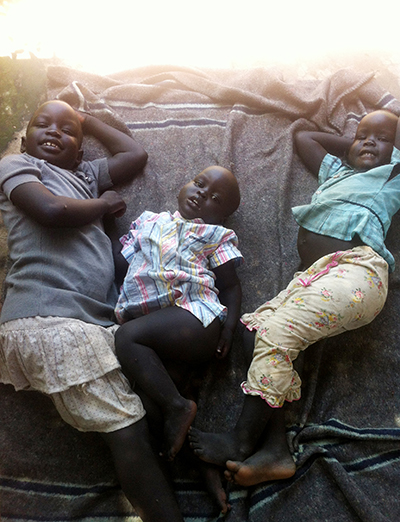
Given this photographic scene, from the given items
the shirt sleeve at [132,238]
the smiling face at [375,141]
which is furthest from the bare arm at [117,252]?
the smiling face at [375,141]

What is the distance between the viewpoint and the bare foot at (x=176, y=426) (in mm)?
1019

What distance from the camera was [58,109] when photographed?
4.45 ft

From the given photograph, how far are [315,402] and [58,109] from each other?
1298mm

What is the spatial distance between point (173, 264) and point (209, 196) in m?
0.31

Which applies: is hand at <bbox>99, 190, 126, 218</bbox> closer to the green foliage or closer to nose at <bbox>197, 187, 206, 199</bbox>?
nose at <bbox>197, 187, 206, 199</bbox>

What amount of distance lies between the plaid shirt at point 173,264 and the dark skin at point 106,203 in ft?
0.59

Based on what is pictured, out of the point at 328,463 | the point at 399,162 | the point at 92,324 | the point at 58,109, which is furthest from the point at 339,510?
the point at 58,109

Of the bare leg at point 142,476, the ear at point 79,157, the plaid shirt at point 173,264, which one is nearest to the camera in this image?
the bare leg at point 142,476

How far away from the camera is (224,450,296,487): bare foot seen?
1.02 metres

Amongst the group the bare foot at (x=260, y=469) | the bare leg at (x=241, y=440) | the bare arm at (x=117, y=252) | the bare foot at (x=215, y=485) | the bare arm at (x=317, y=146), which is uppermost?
the bare arm at (x=317, y=146)

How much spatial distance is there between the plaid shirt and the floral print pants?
0.19 m

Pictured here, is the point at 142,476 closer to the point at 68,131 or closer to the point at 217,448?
the point at 217,448

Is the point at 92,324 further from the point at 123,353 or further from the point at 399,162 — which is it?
the point at 399,162

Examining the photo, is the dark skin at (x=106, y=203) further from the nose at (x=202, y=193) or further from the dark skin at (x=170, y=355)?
the nose at (x=202, y=193)
